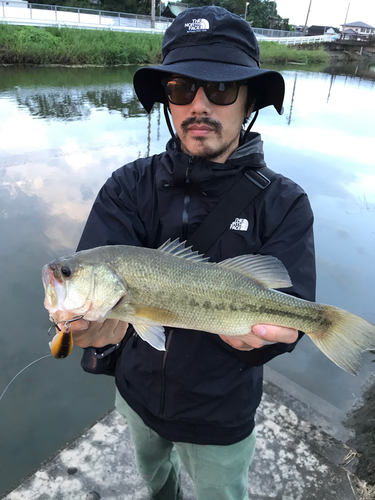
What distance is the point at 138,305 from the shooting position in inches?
69.7

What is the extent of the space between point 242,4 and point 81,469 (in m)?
82.5

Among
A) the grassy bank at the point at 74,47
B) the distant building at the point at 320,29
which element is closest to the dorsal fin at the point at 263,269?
the grassy bank at the point at 74,47

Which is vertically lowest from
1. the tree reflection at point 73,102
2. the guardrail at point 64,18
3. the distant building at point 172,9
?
the tree reflection at point 73,102

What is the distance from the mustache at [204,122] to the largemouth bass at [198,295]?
2.61 feet

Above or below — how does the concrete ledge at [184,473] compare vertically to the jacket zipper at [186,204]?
below

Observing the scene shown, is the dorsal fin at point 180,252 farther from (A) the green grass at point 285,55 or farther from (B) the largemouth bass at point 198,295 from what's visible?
(A) the green grass at point 285,55

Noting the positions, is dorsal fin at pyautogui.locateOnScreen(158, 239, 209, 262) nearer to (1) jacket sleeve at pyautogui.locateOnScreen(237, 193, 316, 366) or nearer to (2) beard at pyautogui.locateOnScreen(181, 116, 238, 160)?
(1) jacket sleeve at pyautogui.locateOnScreen(237, 193, 316, 366)

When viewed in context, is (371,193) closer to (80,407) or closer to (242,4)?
(80,407)

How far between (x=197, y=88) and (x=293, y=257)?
3.89ft

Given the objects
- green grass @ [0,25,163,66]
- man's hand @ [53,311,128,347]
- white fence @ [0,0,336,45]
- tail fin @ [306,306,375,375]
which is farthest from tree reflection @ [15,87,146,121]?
white fence @ [0,0,336,45]

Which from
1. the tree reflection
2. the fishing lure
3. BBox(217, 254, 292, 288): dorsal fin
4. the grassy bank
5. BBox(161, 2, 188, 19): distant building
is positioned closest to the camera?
the fishing lure

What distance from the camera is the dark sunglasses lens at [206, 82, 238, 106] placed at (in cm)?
204

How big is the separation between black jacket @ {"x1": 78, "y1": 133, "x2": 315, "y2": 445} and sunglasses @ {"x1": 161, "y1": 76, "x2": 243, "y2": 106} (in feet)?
1.03

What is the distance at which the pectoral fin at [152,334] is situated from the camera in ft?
5.74
